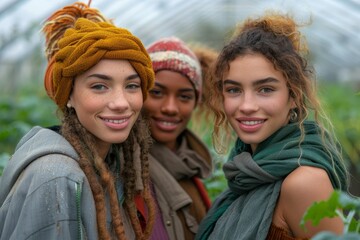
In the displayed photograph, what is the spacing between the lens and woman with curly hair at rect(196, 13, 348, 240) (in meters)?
2.21

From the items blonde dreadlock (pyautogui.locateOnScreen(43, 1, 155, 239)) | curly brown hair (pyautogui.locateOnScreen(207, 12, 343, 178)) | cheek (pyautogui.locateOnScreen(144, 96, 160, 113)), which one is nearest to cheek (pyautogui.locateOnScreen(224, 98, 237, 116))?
curly brown hair (pyautogui.locateOnScreen(207, 12, 343, 178))

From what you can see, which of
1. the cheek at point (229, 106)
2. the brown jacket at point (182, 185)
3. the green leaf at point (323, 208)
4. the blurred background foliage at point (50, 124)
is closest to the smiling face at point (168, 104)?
the brown jacket at point (182, 185)

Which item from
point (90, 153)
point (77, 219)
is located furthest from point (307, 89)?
point (77, 219)

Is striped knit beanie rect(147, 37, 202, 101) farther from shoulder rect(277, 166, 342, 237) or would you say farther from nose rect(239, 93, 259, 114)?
shoulder rect(277, 166, 342, 237)

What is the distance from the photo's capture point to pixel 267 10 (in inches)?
109

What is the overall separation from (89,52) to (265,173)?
0.85 m

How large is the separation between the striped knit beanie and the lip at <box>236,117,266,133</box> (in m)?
0.75

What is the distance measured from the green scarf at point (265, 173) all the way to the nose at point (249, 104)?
0.15m

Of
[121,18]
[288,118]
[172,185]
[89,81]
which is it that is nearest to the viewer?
[89,81]

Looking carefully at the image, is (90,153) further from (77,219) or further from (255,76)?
(255,76)

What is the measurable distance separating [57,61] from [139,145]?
1.85ft

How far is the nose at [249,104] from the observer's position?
2.41 m

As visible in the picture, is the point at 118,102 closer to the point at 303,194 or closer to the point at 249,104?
the point at 249,104

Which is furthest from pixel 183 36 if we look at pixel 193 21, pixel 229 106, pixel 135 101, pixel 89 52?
pixel 89 52
